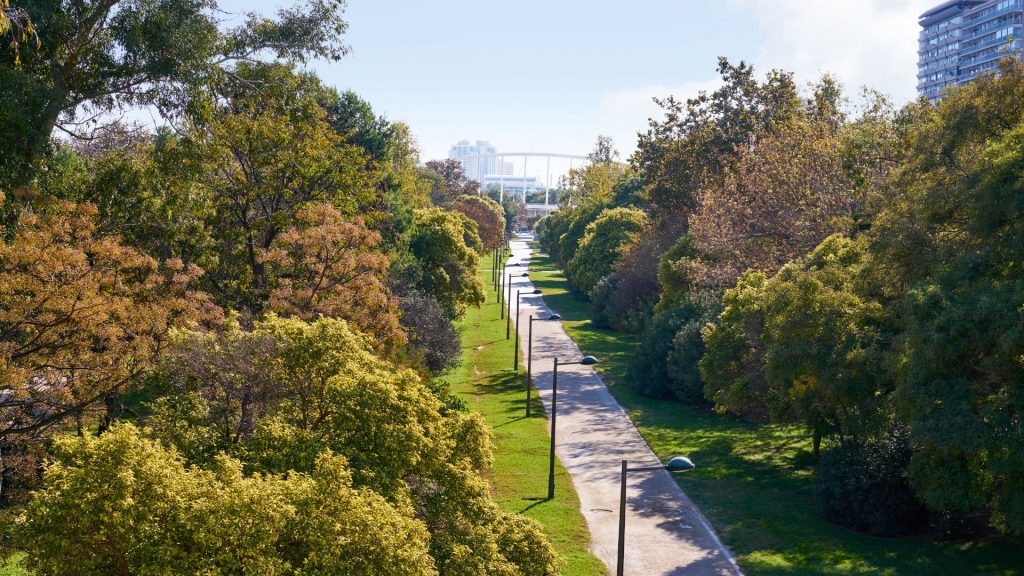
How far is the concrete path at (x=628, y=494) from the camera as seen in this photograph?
22.1 metres

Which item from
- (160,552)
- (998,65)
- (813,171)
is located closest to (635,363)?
(813,171)

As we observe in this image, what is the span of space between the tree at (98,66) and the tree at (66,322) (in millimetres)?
2071

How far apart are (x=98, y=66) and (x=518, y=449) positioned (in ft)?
59.0

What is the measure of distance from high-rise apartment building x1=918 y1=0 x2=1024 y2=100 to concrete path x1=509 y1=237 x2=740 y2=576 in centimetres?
11255

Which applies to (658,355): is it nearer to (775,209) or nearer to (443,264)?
(775,209)

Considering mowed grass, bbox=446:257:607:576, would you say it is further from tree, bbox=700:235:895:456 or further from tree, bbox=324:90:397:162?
tree, bbox=324:90:397:162

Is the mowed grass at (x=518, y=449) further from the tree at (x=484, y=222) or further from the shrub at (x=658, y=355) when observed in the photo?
the tree at (x=484, y=222)

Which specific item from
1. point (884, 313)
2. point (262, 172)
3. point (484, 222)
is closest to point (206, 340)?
point (262, 172)

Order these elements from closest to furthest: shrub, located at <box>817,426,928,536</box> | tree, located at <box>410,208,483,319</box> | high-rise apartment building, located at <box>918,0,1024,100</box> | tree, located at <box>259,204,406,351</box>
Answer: shrub, located at <box>817,426,928,536</box> → tree, located at <box>259,204,406,351</box> → tree, located at <box>410,208,483,319</box> → high-rise apartment building, located at <box>918,0,1024,100</box>

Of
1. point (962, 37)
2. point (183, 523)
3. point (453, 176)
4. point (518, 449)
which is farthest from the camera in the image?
point (962, 37)

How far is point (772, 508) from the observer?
84.8 feet

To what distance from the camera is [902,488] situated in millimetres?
23359

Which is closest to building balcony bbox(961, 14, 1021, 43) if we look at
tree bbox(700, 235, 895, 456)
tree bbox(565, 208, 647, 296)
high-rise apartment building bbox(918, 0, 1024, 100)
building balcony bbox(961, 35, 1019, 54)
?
high-rise apartment building bbox(918, 0, 1024, 100)

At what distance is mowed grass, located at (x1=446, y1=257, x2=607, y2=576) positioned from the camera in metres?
23.6
